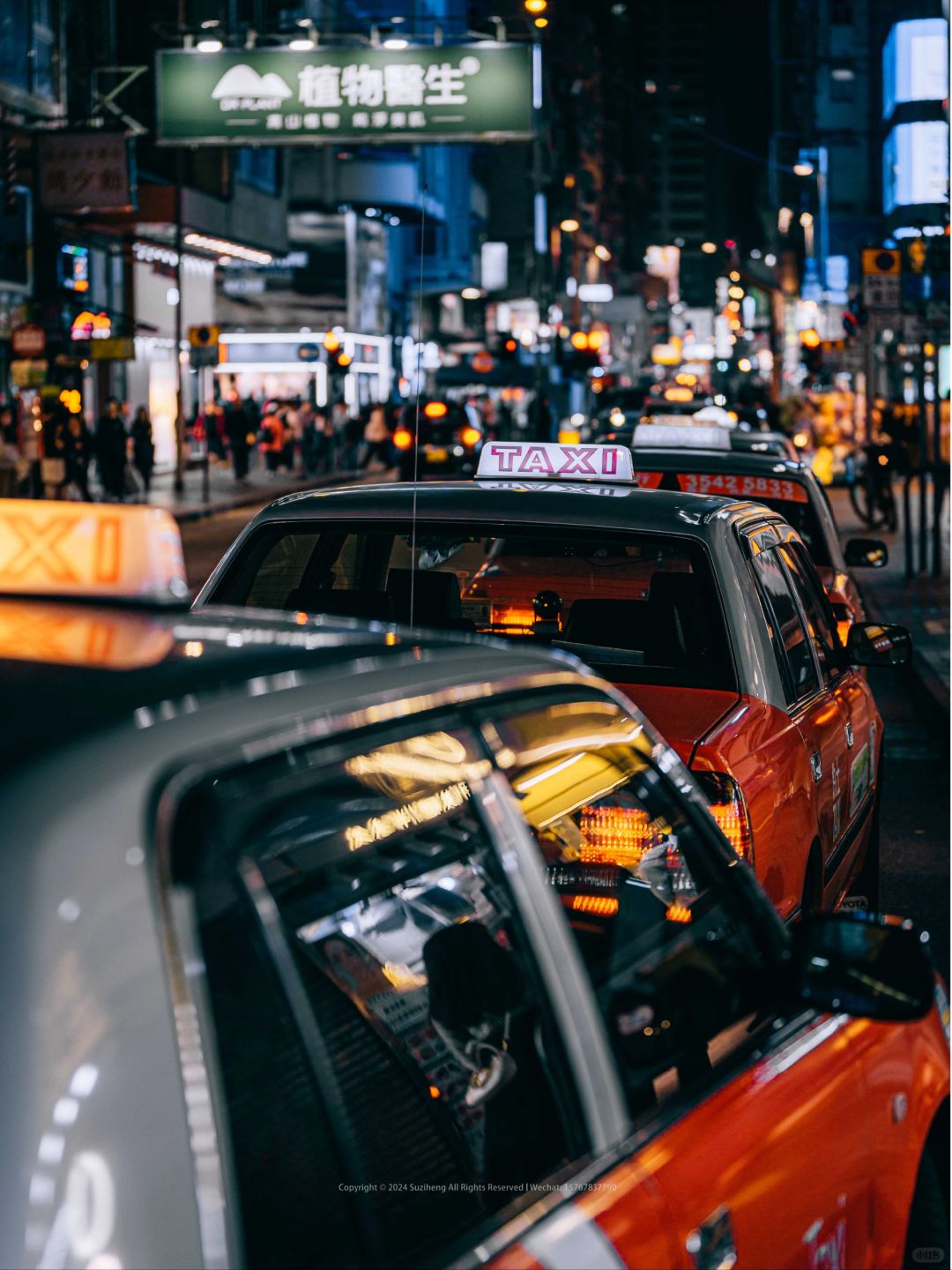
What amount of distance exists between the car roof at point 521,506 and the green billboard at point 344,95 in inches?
1005

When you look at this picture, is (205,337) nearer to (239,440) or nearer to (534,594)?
(239,440)

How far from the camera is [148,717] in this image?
5.74 feet

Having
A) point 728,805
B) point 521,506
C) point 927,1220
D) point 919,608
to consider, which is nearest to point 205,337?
point 919,608

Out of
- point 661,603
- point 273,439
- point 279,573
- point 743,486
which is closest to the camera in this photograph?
point 661,603

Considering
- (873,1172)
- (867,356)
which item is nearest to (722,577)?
(873,1172)

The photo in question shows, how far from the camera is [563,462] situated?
6551 mm

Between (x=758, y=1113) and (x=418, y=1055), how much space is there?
55cm

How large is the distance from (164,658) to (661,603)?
380cm

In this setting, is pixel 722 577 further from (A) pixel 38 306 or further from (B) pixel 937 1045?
(A) pixel 38 306

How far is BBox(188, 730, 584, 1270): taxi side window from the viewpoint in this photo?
1812 millimetres

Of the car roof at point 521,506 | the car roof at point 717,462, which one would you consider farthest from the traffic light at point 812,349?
the car roof at point 521,506

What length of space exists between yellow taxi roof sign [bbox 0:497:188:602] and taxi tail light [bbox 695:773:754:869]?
2.68m

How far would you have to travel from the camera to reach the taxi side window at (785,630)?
19.0 feet

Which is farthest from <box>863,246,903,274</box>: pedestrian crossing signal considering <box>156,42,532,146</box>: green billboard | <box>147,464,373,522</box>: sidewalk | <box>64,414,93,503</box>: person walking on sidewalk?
<box>64,414,93,503</box>: person walking on sidewalk
